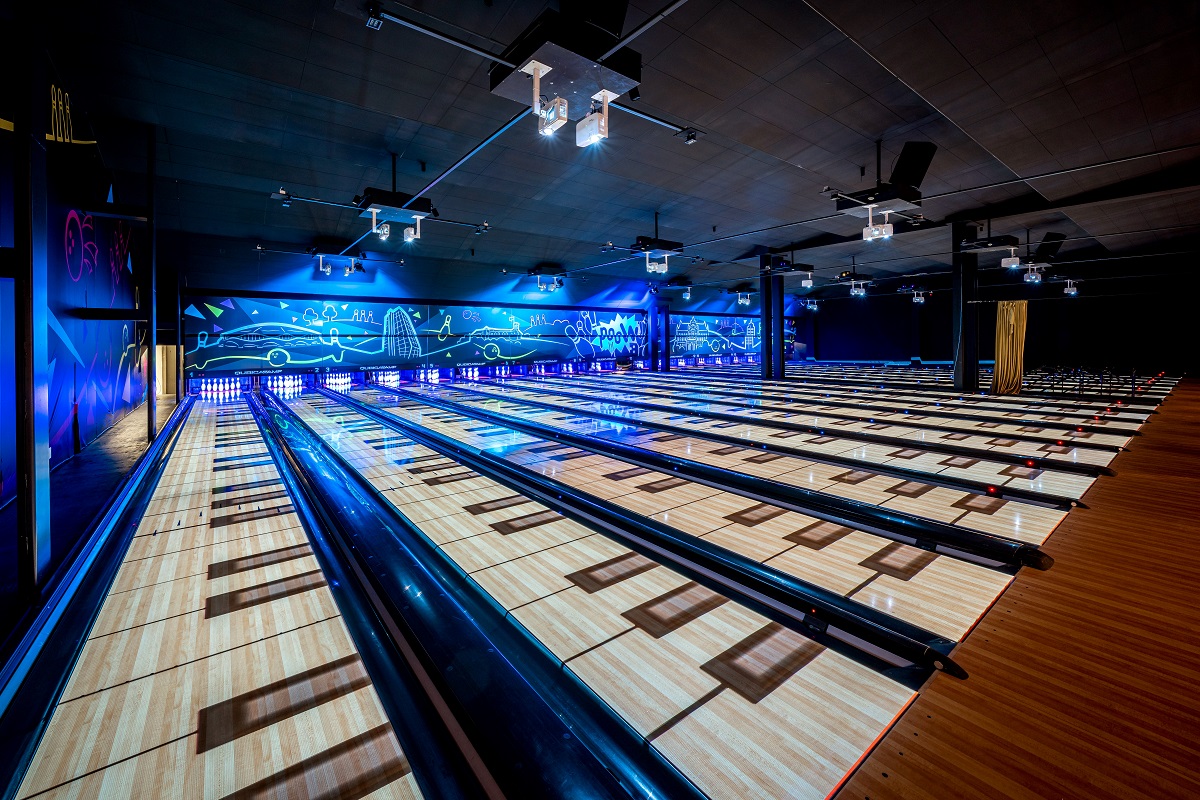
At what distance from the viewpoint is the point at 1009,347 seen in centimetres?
1048

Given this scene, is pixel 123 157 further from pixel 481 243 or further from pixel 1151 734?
pixel 1151 734

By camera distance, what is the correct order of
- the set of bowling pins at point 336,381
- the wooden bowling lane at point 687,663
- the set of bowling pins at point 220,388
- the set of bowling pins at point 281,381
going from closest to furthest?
1. the wooden bowling lane at point 687,663
2. the set of bowling pins at point 220,388
3. the set of bowling pins at point 281,381
4. the set of bowling pins at point 336,381

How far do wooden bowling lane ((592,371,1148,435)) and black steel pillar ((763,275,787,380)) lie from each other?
2.03 metres

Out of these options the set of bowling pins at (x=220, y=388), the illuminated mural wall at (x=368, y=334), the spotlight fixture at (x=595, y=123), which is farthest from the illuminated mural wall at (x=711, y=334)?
the spotlight fixture at (x=595, y=123)

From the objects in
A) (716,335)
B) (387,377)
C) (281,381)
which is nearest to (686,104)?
(387,377)

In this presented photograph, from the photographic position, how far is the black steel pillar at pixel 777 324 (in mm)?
14625

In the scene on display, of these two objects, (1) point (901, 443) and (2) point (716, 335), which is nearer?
(1) point (901, 443)

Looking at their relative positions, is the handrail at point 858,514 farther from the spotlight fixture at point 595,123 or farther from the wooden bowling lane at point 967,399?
the wooden bowling lane at point 967,399

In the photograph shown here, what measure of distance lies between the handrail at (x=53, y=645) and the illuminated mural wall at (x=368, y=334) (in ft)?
36.8

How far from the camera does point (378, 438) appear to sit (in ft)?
22.2

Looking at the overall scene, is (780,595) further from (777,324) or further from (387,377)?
(387,377)

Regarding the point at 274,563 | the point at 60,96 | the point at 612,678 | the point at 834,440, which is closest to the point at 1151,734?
the point at 612,678

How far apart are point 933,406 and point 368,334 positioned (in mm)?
14615

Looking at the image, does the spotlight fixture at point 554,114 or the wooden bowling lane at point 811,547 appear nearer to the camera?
the wooden bowling lane at point 811,547
